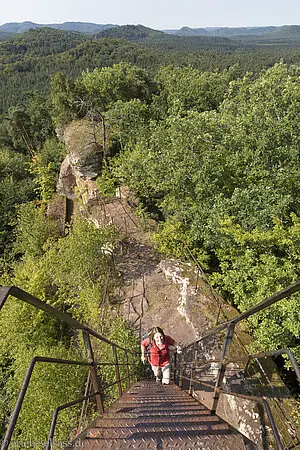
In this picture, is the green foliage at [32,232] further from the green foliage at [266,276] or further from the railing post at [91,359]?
the railing post at [91,359]

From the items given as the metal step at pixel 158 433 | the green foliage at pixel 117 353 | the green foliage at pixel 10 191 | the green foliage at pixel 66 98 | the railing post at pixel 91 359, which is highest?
the green foliage at pixel 66 98

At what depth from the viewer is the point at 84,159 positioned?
16906 millimetres

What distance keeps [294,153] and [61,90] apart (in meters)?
17.6

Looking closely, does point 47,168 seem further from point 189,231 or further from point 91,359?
point 91,359

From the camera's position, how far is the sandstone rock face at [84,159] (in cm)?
1694

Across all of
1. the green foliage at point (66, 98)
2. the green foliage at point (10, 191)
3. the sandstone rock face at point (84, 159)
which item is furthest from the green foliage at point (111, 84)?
the green foliage at point (10, 191)

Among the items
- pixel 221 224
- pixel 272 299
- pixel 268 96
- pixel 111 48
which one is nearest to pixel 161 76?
pixel 268 96

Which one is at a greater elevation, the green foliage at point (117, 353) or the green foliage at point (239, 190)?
the green foliage at point (239, 190)

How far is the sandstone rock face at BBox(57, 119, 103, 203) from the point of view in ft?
55.6

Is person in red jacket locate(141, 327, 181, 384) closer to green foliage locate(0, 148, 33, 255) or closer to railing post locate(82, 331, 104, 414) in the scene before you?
railing post locate(82, 331, 104, 414)

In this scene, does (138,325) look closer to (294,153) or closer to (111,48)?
(294,153)

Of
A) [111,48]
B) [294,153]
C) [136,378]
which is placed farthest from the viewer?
[111,48]

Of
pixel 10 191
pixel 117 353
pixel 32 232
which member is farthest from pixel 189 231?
pixel 10 191

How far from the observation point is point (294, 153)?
10781 mm
